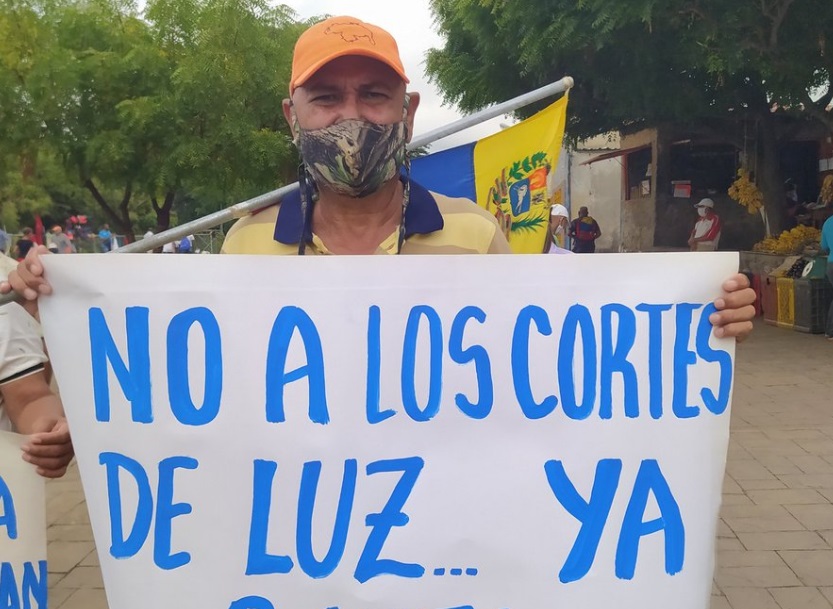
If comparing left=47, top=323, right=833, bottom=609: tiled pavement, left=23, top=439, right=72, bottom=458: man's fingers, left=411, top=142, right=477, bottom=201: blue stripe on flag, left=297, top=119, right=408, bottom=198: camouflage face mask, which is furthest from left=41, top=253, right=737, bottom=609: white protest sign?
left=411, top=142, right=477, bottom=201: blue stripe on flag

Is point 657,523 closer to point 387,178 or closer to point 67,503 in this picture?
point 387,178

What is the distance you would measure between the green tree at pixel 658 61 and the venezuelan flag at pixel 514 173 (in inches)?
200

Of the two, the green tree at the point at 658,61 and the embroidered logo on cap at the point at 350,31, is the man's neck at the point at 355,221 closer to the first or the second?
the embroidered logo on cap at the point at 350,31

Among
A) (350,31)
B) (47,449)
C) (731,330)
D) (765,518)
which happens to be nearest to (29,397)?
(47,449)

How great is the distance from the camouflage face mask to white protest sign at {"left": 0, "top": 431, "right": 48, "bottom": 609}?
87 centimetres

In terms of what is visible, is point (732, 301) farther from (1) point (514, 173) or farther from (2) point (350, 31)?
(1) point (514, 173)

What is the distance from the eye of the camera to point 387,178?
1739mm

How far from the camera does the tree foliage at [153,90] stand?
11.7 metres

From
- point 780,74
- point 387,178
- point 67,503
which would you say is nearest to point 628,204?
point 780,74

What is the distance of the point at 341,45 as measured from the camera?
1.61 m

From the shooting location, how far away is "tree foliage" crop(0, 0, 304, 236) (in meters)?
11.7

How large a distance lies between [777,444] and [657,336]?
3.88 metres

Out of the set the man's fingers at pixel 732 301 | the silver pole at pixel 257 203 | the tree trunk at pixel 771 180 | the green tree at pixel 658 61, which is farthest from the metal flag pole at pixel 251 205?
the tree trunk at pixel 771 180

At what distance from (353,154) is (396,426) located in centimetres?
60
